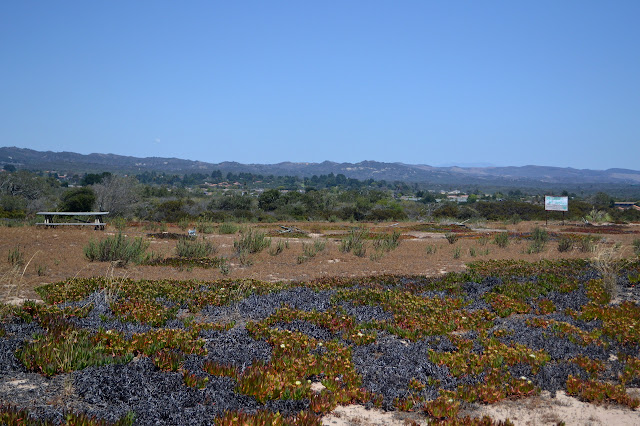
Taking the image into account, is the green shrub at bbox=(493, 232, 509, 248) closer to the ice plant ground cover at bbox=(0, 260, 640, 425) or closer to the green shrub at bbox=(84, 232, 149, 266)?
the ice plant ground cover at bbox=(0, 260, 640, 425)

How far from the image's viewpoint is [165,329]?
24.4 ft

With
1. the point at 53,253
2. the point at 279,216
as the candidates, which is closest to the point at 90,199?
the point at 279,216

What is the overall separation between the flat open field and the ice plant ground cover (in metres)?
0.02

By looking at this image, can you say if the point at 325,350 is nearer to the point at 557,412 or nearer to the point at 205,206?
the point at 557,412

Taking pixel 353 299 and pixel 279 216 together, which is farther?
pixel 279 216

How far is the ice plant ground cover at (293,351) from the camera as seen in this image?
534 centimetres

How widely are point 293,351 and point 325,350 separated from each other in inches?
19.6

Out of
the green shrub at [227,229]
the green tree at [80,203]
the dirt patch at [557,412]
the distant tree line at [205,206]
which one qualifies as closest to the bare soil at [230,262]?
the green shrub at [227,229]

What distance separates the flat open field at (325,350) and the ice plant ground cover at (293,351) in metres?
0.02

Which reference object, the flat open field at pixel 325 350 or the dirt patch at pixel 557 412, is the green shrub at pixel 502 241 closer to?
the flat open field at pixel 325 350

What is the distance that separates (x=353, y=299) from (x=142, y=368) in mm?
4961

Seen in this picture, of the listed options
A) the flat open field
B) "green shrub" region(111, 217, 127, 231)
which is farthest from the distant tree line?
the flat open field

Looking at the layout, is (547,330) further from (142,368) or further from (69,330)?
(69,330)

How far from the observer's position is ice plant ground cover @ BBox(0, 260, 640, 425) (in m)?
5.34
